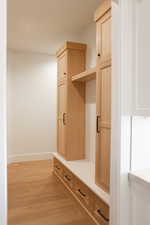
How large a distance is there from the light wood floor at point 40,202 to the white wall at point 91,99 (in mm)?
817

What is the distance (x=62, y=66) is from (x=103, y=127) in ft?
5.99

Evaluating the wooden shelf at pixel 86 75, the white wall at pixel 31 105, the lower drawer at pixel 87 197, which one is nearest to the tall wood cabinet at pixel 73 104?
the wooden shelf at pixel 86 75

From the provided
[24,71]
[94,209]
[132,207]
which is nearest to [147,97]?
[132,207]

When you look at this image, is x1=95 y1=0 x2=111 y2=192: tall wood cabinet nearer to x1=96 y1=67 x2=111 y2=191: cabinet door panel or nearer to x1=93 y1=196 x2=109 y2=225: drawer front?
x1=96 y1=67 x2=111 y2=191: cabinet door panel

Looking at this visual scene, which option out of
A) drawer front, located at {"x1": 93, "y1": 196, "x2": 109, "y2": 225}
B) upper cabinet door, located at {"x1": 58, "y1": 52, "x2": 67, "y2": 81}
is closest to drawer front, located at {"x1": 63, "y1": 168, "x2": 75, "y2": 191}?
drawer front, located at {"x1": 93, "y1": 196, "x2": 109, "y2": 225}

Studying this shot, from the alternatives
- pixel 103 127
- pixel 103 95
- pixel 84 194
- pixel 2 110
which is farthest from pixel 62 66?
pixel 2 110

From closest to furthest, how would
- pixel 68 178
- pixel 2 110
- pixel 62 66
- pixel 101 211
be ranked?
pixel 2 110, pixel 101 211, pixel 68 178, pixel 62 66

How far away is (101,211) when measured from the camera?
6.57 ft

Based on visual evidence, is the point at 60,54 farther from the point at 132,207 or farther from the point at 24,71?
the point at 132,207

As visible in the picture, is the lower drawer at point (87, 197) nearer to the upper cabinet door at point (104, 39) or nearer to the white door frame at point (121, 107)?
the white door frame at point (121, 107)

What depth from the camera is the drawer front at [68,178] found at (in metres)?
2.83

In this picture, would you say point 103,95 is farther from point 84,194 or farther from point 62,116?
point 62,116

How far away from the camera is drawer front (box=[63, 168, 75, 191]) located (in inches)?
112

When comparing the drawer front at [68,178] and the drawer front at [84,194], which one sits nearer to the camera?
the drawer front at [84,194]
